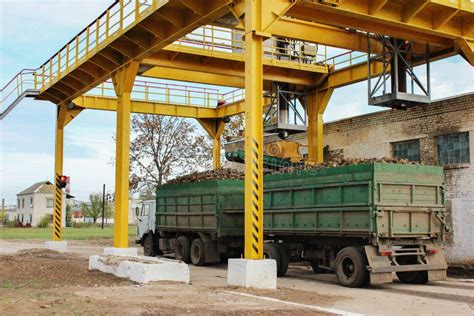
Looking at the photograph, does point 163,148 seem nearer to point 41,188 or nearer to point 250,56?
point 250,56

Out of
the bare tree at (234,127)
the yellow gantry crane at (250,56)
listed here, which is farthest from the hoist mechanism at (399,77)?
the bare tree at (234,127)

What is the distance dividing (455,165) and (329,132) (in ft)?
22.2

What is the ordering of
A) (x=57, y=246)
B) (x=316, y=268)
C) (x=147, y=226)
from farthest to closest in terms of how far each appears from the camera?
(x=147, y=226), (x=57, y=246), (x=316, y=268)

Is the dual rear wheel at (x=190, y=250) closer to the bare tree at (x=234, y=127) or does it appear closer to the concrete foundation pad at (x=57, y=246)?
the concrete foundation pad at (x=57, y=246)

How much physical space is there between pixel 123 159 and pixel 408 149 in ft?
33.3

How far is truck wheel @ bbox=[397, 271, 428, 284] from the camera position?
14.3 meters

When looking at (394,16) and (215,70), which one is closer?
(394,16)

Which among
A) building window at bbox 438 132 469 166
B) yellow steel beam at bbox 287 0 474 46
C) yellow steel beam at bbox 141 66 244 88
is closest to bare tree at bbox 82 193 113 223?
yellow steel beam at bbox 141 66 244 88

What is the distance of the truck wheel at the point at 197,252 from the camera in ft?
65.5

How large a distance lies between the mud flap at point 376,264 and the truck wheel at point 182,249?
9315 mm

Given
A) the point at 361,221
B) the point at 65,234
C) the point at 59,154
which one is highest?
the point at 59,154

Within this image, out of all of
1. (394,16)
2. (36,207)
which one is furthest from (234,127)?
(36,207)

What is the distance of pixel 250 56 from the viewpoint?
12562 millimetres

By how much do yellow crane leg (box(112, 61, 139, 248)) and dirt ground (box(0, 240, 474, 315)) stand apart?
261 cm
